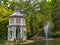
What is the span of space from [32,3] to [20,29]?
27.4 feet

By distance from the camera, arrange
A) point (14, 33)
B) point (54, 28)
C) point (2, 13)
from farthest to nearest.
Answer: point (54, 28) → point (2, 13) → point (14, 33)

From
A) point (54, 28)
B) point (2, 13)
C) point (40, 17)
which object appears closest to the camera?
point (2, 13)

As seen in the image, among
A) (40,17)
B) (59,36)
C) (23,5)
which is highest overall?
(23,5)

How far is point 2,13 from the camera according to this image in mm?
23297

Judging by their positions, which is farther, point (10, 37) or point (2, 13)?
point (2, 13)

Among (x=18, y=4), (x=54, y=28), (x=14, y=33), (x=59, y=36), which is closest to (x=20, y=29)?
(x=14, y=33)

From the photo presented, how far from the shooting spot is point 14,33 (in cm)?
Result: 2064

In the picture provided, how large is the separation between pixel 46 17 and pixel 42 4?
2.57m

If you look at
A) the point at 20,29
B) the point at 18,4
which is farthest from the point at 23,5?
the point at 20,29

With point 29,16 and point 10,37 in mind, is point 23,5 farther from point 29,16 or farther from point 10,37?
point 10,37

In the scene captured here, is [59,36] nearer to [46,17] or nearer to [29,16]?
[46,17]

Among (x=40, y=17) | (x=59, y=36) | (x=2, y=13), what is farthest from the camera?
(x=59, y=36)

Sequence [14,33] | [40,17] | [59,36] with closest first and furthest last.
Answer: [14,33] < [40,17] < [59,36]

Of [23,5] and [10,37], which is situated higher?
[23,5]
